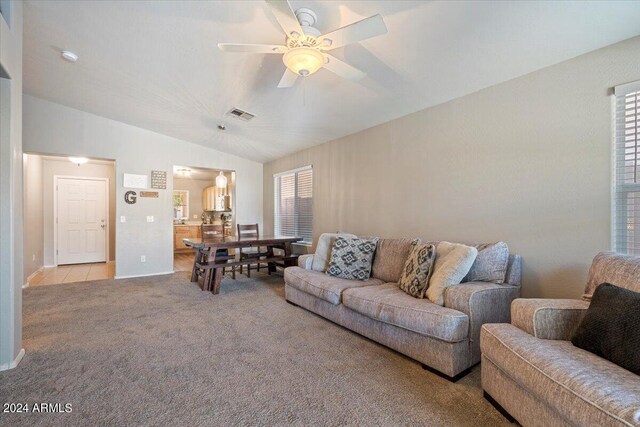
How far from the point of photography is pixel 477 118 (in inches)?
109

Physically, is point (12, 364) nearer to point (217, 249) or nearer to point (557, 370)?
point (217, 249)

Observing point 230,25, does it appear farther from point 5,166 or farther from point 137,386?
point 137,386

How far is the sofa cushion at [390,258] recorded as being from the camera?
300 centimetres

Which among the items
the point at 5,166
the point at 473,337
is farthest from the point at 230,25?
the point at 473,337

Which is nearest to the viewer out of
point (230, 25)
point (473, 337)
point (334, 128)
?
point (473, 337)

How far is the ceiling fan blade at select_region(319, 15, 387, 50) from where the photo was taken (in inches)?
65.0

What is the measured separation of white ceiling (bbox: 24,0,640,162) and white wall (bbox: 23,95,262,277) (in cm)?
43

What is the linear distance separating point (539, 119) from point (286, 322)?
9.72 ft

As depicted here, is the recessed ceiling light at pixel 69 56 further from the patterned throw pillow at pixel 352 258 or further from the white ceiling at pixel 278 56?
the patterned throw pillow at pixel 352 258

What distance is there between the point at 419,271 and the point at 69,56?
425 centimetres

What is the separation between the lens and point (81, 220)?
666cm

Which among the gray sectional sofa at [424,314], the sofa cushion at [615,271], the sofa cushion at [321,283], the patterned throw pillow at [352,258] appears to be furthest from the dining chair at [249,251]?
the sofa cushion at [615,271]

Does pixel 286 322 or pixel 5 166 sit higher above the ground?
pixel 5 166

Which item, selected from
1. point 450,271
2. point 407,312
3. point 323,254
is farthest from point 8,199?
point 450,271
